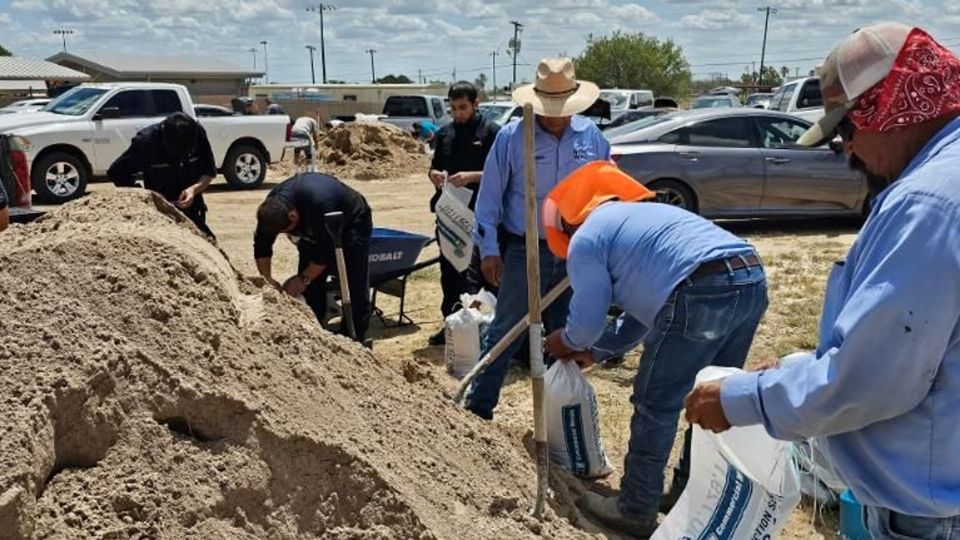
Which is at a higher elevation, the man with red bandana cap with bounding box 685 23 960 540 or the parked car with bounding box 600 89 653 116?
the man with red bandana cap with bounding box 685 23 960 540

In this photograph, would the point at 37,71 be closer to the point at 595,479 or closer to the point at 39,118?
the point at 39,118

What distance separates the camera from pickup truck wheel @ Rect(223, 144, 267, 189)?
680 inches

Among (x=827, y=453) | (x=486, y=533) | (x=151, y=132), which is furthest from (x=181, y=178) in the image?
(x=827, y=453)

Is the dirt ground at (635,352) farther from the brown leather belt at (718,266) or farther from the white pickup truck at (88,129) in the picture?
the white pickup truck at (88,129)

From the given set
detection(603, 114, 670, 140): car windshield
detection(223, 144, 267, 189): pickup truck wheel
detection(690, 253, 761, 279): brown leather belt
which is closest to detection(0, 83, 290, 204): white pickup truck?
detection(223, 144, 267, 189): pickup truck wheel

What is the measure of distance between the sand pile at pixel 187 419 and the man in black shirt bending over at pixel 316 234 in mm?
1270

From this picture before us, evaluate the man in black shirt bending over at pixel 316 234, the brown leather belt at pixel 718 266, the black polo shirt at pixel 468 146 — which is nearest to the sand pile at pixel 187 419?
the brown leather belt at pixel 718 266

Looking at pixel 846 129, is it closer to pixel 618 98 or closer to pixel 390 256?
pixel 390 256

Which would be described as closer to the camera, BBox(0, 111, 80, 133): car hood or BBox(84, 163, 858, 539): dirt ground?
BBox(84, 163, 858, 539): dirt ground

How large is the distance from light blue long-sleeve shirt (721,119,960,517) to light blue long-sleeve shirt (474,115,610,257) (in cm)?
285

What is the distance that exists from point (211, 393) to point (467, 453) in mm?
1209

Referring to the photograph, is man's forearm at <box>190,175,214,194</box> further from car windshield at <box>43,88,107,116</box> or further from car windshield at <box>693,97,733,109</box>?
car windshield at <box>693,97,733,109</box>

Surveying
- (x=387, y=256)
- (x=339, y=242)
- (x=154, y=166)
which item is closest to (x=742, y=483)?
(x=339, y=242)

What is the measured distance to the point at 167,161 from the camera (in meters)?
5.87
